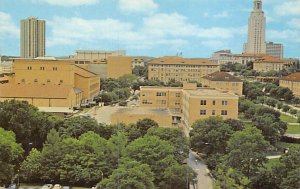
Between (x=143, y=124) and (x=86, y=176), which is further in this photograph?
(x=143, y=124)

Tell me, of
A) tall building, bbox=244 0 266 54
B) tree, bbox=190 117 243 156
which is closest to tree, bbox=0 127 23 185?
tree, bbox=190 117 243 156

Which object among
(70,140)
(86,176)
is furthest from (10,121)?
(86,176)

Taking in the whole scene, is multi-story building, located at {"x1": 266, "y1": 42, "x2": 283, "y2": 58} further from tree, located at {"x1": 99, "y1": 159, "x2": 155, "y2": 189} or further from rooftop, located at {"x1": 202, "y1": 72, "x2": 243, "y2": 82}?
tree, located at {"x1": 99, "y1": 159, "x2": 155, "y2": 189}

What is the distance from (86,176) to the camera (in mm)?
3949

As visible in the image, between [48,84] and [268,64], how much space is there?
31.5 feet

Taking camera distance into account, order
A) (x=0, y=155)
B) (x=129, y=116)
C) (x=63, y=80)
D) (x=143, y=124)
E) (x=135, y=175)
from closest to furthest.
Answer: (x=135, y=175), (x=0, y=155), (x=143, y=124), (x=129, y=116), (x=63, y=80)

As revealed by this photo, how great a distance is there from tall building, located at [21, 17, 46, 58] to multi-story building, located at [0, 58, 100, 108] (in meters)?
0.49

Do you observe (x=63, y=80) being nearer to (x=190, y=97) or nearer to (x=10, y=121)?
(x=190, y=97)

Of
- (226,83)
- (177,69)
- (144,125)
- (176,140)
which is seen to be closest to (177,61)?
(177,69)

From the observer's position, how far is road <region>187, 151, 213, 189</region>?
4.07 metres

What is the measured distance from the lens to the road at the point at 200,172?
13.3 feet

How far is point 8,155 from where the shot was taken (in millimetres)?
3947

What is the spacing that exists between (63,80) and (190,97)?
3591 millimetres

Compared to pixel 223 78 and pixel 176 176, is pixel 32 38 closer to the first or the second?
pixel 223 78
